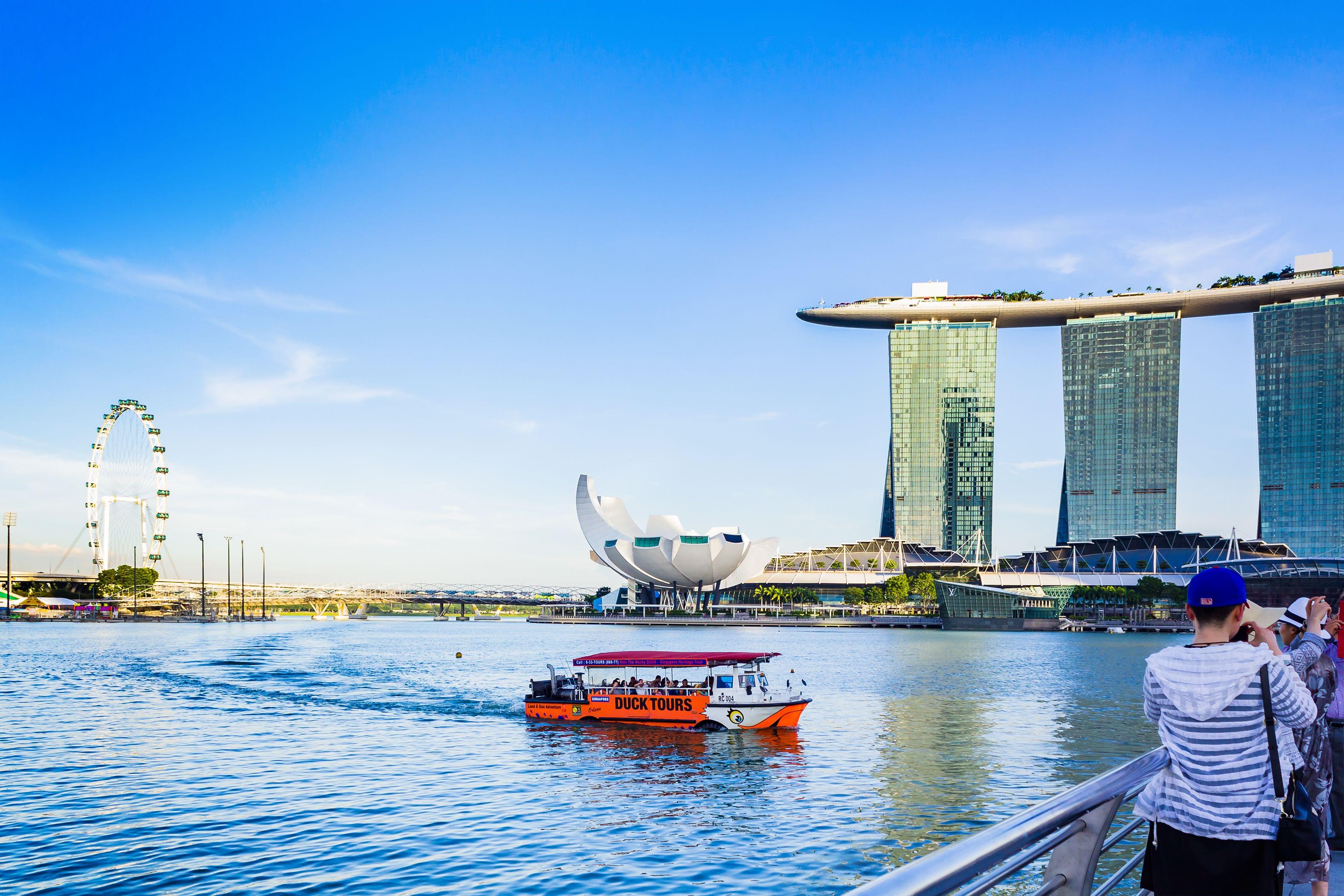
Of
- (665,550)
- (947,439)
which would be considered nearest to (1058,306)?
(947,439)

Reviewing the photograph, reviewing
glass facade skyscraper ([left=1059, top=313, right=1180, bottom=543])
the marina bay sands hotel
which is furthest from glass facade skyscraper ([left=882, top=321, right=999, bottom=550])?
glass facade skyscraper ([left=1059, top=313, right=1180, bottom=543])

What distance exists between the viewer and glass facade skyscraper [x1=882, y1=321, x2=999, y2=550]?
15125 cm

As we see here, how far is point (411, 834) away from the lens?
628 inches

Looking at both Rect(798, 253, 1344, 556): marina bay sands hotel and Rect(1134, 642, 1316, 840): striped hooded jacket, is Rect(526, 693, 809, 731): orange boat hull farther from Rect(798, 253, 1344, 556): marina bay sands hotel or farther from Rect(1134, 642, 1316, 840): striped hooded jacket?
Rect(798, 253, 1344, 556): marina bay sands hotel

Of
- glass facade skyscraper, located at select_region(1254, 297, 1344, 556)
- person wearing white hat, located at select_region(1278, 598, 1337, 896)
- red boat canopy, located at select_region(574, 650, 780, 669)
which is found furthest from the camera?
glass facade skyscraper, located at select_region(1254, 297, 1344, 556)

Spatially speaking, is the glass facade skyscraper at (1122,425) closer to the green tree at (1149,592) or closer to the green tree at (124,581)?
the green tree at (1149,592)

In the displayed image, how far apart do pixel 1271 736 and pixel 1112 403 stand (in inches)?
6066

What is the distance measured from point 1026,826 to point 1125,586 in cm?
12796

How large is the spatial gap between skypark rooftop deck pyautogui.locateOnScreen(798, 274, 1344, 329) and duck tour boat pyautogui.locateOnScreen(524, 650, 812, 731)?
132 meters

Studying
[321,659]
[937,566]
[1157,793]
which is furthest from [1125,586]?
[1157,793]

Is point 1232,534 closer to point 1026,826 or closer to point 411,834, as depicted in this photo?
point 411,834

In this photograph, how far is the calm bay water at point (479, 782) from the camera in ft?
46.7

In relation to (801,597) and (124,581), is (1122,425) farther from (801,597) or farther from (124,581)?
(124,581)

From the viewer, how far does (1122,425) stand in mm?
144625
